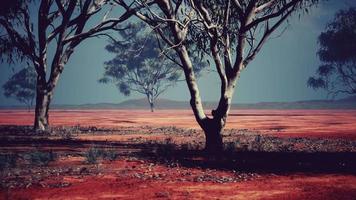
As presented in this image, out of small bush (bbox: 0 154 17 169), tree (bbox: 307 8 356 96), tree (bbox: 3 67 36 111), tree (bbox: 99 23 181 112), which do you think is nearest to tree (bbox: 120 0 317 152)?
small bush (bbox: 0 154 17 169)

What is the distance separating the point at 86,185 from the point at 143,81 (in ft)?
217

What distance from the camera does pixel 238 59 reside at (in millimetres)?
15711

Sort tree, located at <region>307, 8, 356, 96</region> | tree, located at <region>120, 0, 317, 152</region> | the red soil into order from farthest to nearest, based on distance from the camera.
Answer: tree, located at <region>307, 8, 356, 96</region>, tree, located at <region>120, 0, 317, 152</region>, the red soil

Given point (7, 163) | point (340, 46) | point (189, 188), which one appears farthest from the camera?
point (340, 46)

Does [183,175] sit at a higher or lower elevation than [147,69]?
lower

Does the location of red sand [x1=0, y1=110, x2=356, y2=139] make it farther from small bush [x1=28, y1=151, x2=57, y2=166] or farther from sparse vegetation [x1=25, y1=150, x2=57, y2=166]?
small bush [x1=28, y1=151, x2=57, y2=166]

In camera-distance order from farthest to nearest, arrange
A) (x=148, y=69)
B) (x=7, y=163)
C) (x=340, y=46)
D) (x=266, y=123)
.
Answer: (x=148, y=69)
(x=340, y=46)
(x=266, y=123)
(x=7, y=163)

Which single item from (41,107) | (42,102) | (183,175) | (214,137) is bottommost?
(183,175)

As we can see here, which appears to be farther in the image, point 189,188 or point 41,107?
point 41,107

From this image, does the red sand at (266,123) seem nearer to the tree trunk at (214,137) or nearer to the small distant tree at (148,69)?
the tree trunk at (214,137)

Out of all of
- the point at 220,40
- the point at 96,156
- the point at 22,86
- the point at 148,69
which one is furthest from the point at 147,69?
the point at 96,156

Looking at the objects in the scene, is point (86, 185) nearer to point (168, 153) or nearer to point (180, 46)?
point (168, 153)

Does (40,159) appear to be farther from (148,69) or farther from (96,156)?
(148,69)

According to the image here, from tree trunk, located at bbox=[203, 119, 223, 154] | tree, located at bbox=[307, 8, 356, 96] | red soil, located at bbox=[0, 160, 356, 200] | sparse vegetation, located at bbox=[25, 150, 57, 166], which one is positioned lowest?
red soil, located at bbox=[0, 160, 356, 200]
